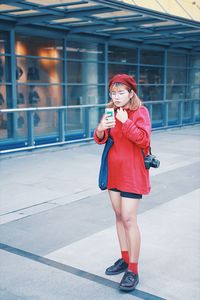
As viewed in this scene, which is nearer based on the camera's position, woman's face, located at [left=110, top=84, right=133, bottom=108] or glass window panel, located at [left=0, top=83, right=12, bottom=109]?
woman's face, located at [left=110, top=84, right=133, bottom=108]

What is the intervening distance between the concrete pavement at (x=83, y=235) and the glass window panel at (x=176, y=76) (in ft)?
35.3

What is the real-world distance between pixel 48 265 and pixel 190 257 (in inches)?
55.3

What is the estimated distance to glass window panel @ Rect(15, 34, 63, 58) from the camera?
1178cm

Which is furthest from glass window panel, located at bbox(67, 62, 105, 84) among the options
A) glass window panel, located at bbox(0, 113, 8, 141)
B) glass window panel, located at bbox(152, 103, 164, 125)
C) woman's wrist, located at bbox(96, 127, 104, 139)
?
woman's wrist, located at bbox(96, 127, 104, 139)

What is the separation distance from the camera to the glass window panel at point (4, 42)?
11.1 m

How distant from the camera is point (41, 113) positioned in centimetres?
1027

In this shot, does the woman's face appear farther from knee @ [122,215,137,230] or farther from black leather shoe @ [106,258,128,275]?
black leather shoe @ [106,258,128,275]

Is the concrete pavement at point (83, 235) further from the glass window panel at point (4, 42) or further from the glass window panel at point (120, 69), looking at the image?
the glass window panel at point (120, 69)

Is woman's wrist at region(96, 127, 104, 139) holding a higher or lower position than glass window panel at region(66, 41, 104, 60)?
lower

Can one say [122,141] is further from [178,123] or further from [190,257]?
[178,123]

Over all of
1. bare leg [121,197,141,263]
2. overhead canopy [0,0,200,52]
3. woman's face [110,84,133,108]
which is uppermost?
overhead canopy [0,0,200,52]

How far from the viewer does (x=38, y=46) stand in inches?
494

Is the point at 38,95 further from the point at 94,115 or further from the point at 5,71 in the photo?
the point at 94,115

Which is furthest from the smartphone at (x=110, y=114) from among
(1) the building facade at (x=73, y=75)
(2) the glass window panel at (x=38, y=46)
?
(2) the glass window panel at (x=38, y=46)
